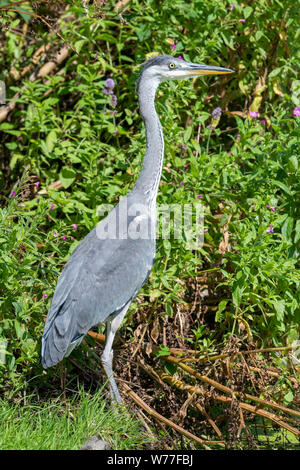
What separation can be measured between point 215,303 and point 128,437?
4.53 feet

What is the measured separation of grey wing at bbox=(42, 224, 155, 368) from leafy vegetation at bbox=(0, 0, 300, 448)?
179 millimetres

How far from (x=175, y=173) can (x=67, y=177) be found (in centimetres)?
89

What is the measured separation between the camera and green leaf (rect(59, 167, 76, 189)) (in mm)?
4883

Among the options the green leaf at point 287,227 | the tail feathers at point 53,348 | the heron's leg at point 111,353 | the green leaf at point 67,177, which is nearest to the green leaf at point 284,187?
the green leaf at point 287,227

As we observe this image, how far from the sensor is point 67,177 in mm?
4918

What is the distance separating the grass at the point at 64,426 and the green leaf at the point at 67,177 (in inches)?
66.3

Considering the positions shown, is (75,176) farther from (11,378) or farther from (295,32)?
(295,32)

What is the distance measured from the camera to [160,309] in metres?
4.42

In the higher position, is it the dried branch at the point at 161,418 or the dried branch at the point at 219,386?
the dried branch at the point at 219,386

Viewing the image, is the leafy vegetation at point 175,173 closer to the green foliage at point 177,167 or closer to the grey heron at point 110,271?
the green foliage at point 177,167

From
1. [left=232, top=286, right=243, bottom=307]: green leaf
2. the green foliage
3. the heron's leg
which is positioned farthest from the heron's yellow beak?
the heron's leg

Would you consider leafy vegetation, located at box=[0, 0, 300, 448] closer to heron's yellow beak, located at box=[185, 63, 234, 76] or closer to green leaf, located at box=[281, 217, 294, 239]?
green leaf, located at box=[281, 217, 294, 239]

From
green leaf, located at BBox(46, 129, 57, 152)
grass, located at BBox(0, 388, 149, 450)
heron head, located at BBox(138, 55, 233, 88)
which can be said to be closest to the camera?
grass, located at BBox(0, 388, 149, 450)

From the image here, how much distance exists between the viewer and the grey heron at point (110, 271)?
3.75 meters
